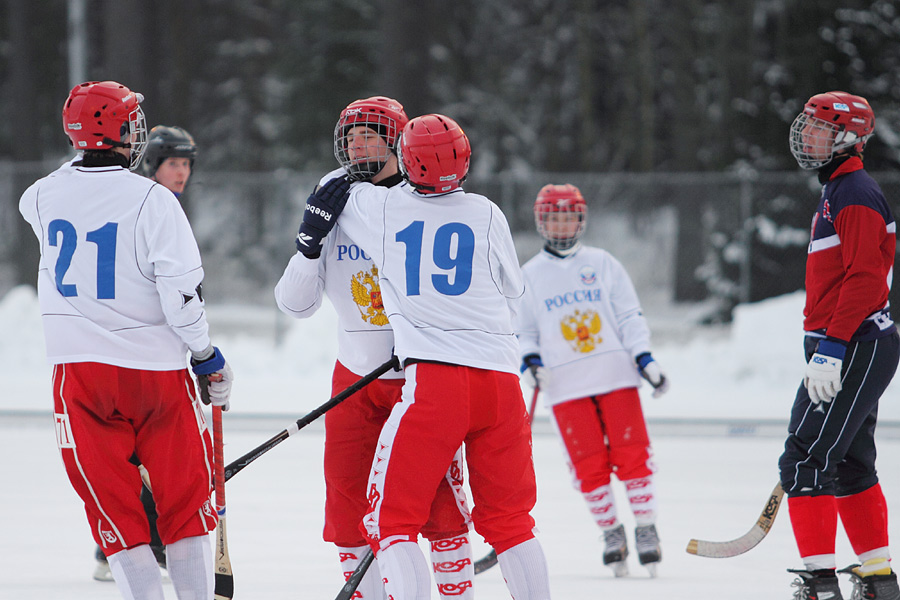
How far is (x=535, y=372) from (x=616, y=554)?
2.89 ft

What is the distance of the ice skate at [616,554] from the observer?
4.51 m

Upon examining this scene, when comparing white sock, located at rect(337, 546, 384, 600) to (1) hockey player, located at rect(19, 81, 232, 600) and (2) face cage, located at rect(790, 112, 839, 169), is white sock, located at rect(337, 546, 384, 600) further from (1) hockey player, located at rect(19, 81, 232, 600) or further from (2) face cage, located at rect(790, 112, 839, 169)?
(2) face cage, located at rect(790, 112, 839, 169)

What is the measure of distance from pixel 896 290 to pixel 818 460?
7780mm

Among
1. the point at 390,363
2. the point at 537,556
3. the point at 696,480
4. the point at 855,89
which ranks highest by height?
the point at 855,89

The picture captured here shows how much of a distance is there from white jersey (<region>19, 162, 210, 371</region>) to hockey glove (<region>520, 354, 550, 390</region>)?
80.3 inches

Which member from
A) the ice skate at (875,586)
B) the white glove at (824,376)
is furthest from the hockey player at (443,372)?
the ice skate at (875,586)

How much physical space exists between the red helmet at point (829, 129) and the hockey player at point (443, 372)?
1.35m

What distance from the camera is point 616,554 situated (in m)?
4.51

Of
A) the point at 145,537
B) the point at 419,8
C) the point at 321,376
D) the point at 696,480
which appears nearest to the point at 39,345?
the point at 321,376

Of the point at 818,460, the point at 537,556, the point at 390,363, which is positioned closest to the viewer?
the point at 537,556

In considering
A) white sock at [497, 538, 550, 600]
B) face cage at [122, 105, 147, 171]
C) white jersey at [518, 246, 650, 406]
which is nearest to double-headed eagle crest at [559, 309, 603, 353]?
white jersey at [518, 246, 650, 406]

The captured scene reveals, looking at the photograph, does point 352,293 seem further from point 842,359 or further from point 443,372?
point 842,359

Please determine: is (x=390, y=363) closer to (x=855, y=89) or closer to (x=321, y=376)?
(x=321, y=376)

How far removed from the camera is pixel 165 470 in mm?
3041
